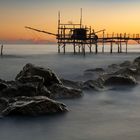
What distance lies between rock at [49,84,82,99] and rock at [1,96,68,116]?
3435 mm

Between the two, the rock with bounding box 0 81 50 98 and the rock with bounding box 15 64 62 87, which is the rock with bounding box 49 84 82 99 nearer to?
the rock with bounding box 0 81 50 98

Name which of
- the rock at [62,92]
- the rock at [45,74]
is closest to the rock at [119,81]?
the rock at [45,74]

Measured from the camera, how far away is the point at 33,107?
14914 millimetres

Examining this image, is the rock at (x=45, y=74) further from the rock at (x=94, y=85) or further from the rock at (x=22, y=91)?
the rock at (x=22, y=91)

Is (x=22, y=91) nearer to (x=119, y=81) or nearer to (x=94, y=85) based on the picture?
(x=94, y=85)

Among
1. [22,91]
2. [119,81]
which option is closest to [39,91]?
[22,91]

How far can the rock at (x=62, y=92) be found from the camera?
1906cm

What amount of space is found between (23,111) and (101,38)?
7769 cm

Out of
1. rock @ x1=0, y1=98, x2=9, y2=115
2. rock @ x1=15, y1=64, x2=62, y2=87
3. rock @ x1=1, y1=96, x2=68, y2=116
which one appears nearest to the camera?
rock @ x1=1, y1=96, x2=68, y2=116

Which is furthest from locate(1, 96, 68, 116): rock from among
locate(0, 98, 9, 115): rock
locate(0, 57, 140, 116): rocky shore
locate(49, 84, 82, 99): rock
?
locate(49, 84, 82, 99): rock

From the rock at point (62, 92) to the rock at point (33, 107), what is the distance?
11.3ft

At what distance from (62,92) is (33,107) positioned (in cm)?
457

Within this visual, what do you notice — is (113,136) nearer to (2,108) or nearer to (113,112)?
(113,112)

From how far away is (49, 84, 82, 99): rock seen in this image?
750 inches
